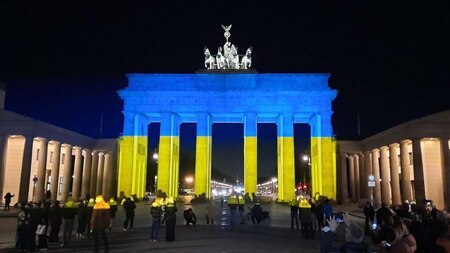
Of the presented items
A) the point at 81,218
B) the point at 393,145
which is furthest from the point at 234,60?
the point at 81,218

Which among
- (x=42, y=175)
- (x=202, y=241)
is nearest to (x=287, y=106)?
(x=42, y=175)

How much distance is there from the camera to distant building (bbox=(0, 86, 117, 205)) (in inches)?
1496

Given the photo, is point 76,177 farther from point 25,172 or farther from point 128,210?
point 128,210

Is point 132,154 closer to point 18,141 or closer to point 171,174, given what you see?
point 171,174

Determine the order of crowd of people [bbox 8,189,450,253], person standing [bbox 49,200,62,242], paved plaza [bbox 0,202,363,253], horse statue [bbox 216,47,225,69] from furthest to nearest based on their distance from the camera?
1. horse statue [bbox 216,47,225,69]
2. person standing [bbox 49,200,62,242]
3. paved plaza [bbox 0,202,363,253]
4. crowd of people [bbox 8,189,450,253]

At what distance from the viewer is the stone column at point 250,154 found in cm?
4931

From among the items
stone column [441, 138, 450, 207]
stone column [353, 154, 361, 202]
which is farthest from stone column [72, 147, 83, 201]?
stone column [441, 138, 450, 207]

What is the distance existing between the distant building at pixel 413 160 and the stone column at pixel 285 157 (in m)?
7.81

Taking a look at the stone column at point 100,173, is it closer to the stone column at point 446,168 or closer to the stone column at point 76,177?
the stone column at point 76,177

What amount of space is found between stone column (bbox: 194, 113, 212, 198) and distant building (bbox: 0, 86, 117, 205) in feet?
36.8

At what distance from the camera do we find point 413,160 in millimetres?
35250

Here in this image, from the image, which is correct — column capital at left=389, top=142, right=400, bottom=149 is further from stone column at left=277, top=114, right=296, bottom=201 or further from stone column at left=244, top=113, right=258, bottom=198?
stone column at left=244, top=113, right=258, bottom=198

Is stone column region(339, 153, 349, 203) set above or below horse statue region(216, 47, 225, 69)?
below

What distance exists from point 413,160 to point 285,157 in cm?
1728
